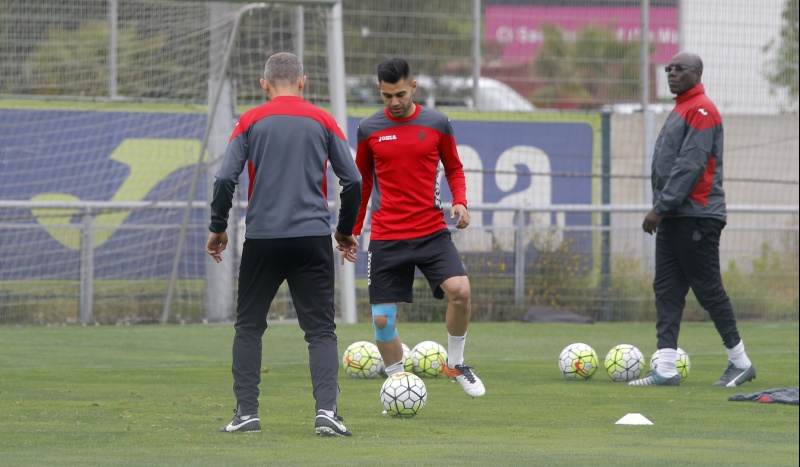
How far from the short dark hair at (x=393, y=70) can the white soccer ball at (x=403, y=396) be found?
186 cm

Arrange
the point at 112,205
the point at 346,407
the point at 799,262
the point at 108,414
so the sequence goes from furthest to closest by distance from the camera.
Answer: the point at 799,262 < the point at 112,205 < the point at 346,407 < the point at 108,414

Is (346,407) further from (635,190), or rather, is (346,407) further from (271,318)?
(635,190)

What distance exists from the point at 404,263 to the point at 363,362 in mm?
1644

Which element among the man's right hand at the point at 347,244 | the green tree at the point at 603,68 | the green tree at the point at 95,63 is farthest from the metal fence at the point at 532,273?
the man's right hand at the point at 347,244

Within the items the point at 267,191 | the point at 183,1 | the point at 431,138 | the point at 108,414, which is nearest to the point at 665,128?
the point at 431,138

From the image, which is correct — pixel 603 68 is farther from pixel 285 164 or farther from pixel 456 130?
pixel 285 164

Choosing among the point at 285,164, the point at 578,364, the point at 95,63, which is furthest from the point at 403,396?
the point at 95,63

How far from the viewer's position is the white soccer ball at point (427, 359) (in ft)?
32.5

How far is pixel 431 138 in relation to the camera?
28.1ft

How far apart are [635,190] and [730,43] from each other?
242 centimetres

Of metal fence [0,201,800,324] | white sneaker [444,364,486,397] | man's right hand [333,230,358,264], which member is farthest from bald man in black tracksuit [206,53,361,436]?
metal fence [0,201,800,324]

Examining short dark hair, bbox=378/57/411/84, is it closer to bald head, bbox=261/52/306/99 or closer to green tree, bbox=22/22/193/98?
bald head, bbox=261/52/306/99

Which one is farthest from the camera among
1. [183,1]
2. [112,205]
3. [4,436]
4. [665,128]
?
[112,205]

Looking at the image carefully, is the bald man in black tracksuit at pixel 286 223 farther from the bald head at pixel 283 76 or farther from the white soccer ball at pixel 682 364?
the white soccer ball at pixel 682 364
